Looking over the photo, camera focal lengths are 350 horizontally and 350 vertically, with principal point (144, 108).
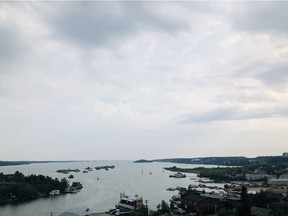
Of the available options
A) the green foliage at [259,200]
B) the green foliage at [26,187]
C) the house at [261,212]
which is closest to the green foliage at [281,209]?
the house at [261,212]

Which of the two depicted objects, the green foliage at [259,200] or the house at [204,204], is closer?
the house at [204,204]

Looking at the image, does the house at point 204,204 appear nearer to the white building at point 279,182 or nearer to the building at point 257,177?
the white building at point 279,182

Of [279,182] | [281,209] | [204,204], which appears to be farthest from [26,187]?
[279,182]

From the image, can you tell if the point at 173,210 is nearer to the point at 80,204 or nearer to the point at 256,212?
the point at 256,212

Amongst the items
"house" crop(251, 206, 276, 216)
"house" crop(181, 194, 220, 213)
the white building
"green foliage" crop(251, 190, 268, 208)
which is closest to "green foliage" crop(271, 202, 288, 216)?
"house" crop(251, 206, 276, 216)

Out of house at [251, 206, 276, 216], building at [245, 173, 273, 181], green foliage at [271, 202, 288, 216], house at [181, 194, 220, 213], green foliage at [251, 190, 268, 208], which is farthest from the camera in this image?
building at [245, 173, 273, 181]

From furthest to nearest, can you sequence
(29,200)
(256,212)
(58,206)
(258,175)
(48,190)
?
(258,175), (48,190), (29,200), (58,206), (256,212)

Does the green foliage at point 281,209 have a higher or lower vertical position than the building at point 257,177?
lower

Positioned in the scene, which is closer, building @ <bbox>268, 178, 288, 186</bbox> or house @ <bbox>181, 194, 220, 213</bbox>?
house @ <bbox>181, 194, 220, 213</bbox>

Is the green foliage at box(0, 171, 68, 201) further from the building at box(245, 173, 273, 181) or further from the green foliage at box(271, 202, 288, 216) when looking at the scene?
the building at box(245, 173, 273, 181)

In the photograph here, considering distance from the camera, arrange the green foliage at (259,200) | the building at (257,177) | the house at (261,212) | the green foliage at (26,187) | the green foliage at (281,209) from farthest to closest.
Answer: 1. the building at (257,177)
2. the green foliage at (26,187)
3. the green foliage at (259,200)
4. the house at (261,212)
5. the green foliage at (281,209)

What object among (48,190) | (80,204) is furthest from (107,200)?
(48,190)
